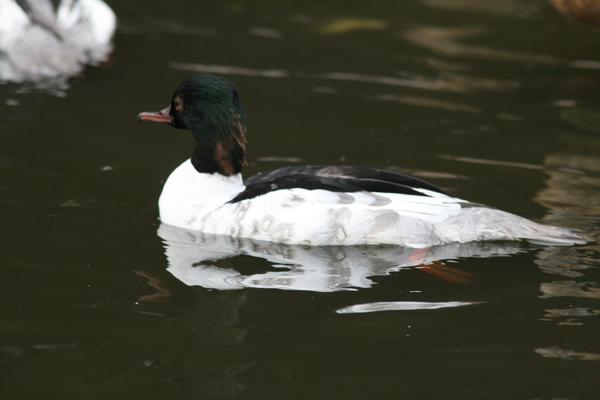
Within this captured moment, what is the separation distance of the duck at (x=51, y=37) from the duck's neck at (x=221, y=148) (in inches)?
155

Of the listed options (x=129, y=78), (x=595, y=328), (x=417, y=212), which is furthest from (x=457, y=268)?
(x=129, y=78)

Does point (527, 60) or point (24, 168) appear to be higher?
point (527, 60)

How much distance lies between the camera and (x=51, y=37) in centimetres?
1156

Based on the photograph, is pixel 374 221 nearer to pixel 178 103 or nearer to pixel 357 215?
pixel 357 215

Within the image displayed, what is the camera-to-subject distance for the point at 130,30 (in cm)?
1333

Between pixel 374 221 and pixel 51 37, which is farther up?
pixel 51 37

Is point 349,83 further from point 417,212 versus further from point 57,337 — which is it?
point 57,337

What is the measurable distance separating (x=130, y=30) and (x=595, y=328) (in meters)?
8.49

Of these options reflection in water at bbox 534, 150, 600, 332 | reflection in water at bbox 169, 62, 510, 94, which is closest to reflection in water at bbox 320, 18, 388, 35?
reflection in water at bbox 169, 62, 510, 94

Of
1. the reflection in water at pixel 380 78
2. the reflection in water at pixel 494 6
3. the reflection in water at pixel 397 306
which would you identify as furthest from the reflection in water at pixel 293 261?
the reflection in water at pixel 494 6

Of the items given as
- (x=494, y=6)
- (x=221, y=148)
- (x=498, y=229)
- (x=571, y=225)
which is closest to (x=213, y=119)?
(x=221, y=148)

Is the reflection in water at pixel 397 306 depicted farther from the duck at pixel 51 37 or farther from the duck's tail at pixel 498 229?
the duck at pixel 51 37

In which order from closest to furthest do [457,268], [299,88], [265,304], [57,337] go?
1. [57,337]
2. [265,304]
3. [457,268]
4. [299,88]

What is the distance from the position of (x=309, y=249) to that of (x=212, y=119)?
44.0 inches
